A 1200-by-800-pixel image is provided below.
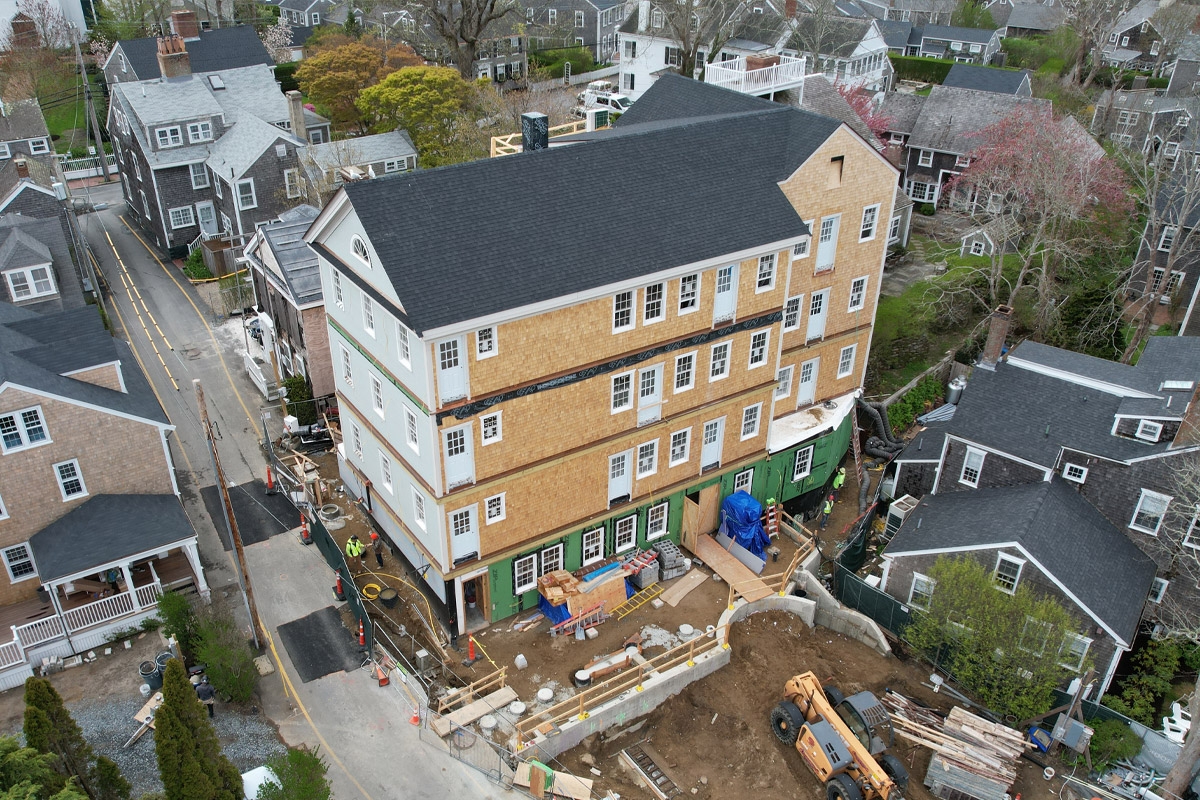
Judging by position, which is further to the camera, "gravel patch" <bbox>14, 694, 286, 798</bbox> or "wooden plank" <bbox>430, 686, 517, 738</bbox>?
"wooden plank" <bbox>430, 686, 517, 738</bbox>

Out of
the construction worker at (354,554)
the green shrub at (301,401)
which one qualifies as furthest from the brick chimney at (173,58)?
the construction worker at (354,554)

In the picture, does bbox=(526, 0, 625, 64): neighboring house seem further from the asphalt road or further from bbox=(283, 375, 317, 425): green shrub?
bbox=(283, 375, 317, 425): green shrub

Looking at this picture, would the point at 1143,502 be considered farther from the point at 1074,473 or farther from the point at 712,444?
the point at 712,444

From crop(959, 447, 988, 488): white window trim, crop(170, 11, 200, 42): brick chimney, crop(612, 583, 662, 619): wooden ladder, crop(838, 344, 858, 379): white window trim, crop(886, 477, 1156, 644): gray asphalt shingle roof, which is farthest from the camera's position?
crop(170, 11, 200, 42): brick chimney

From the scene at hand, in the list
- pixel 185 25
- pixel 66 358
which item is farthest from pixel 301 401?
pixel 185 25

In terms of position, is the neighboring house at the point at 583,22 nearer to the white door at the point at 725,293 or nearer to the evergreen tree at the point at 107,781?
the white door at the point at 725,293

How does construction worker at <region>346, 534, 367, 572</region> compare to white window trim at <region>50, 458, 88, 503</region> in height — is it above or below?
below

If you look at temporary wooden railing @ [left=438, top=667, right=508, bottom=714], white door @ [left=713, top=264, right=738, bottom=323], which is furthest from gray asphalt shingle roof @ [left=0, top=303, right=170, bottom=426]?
white door @ [left=713, top=264, right=738, bottom=323]
